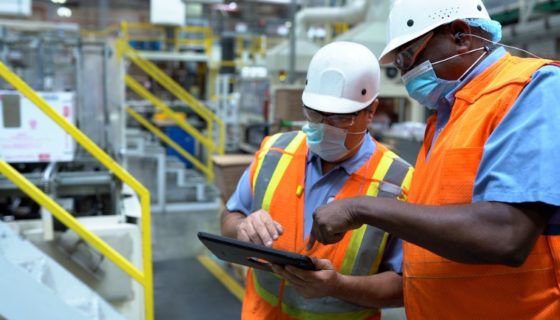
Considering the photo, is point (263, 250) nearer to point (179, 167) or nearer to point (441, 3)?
point (441, 3)

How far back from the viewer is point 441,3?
3.91 feet

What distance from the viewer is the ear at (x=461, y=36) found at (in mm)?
1202

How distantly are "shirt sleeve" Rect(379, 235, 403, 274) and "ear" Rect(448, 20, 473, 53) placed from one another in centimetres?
66

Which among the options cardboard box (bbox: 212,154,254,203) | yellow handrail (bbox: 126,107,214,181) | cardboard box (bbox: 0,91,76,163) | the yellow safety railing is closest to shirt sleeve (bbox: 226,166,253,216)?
the yellow safety railing

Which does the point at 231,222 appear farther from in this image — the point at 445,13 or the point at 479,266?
the point at 445,13

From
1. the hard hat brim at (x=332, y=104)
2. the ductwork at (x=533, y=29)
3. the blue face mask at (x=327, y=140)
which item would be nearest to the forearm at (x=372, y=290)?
the blue face mask at (x=327, y=140)

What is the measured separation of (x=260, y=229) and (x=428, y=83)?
672 millimetres

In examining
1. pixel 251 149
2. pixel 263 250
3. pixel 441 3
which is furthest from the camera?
pixel 251 149

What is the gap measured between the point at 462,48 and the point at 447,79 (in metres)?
0.08

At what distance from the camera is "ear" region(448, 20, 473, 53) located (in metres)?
1.20

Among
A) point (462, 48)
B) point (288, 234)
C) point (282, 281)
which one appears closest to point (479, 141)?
point (462, 48)

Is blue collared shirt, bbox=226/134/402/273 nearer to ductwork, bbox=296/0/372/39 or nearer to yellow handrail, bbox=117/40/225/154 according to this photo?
ductwork, bbox=296/0/372/39

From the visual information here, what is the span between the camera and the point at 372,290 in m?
1.52

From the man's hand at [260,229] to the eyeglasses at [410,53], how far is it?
616 millimetres
